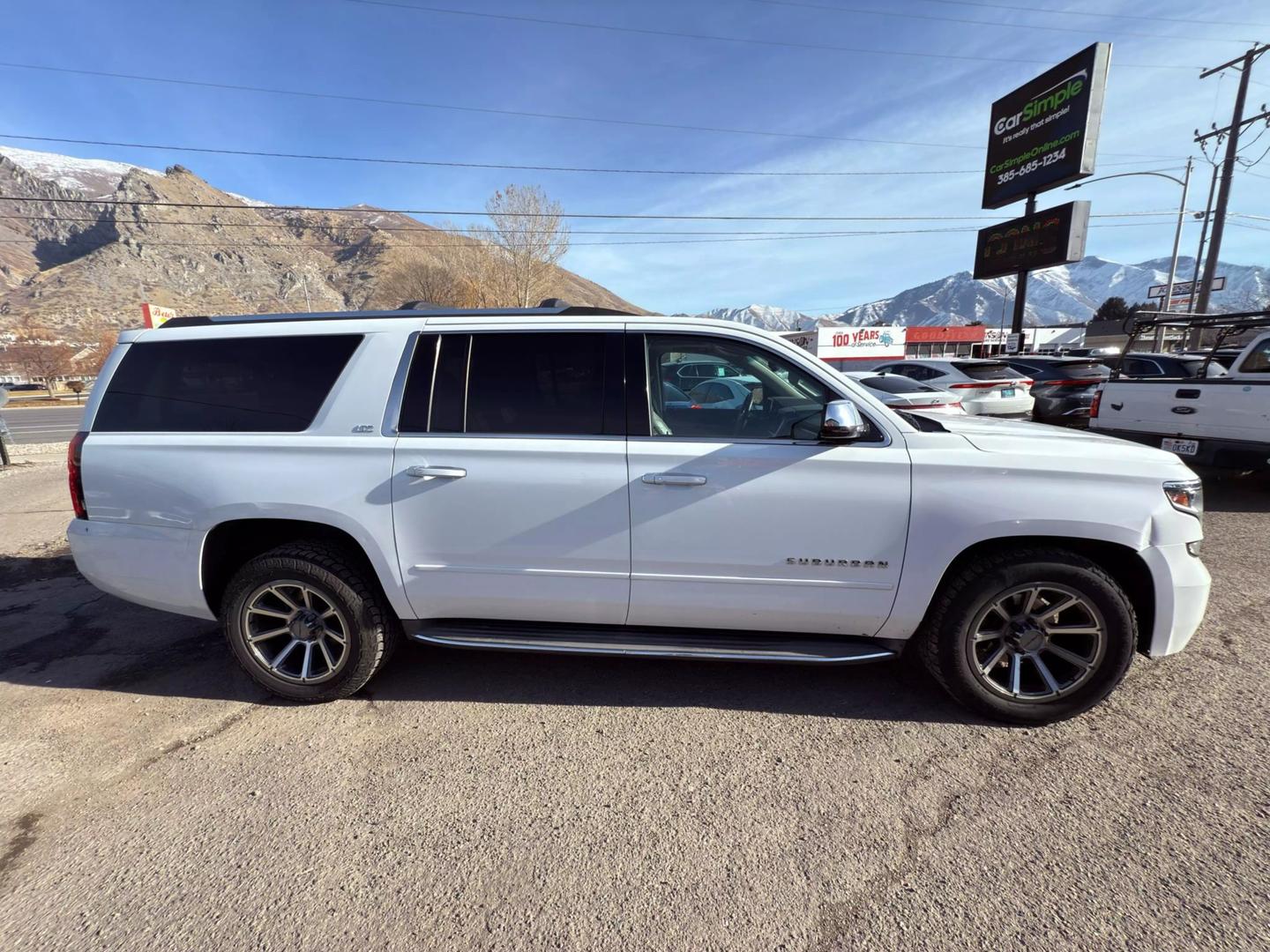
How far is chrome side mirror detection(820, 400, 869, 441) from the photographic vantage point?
2.46m

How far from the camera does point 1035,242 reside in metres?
21.1

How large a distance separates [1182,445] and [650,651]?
266 inches

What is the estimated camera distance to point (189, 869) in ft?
6.64

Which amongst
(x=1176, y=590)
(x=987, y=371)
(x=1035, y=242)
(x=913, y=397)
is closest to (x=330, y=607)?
(x=1176, y=590)

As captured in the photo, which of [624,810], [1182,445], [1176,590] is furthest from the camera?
[1182,445]

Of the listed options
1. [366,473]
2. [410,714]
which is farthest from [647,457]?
[410,714]

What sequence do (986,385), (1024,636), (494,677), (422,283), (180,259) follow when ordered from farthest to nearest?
(180,259), (422,283), (986,385), (494,677), (1024,636)

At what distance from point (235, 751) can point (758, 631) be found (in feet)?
8.04

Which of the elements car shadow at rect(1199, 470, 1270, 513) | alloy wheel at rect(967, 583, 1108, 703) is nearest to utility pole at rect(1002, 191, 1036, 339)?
car shadow at rect(1199, 470, 1270, 513)

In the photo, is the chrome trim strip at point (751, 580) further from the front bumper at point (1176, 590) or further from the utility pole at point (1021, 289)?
the utility pole at point (1021, 289)

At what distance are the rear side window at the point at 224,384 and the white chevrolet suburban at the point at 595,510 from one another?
0.01m

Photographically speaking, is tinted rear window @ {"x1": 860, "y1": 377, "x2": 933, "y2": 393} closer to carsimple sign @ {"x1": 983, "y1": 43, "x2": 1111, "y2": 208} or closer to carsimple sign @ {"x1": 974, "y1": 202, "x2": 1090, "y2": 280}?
carsimple sign @ {"x1": 974, "y1": 202, "x2": 1090, "y2": 280}

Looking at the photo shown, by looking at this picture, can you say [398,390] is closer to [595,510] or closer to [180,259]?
[595,510]

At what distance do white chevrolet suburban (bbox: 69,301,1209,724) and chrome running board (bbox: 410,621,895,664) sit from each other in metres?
0.02
